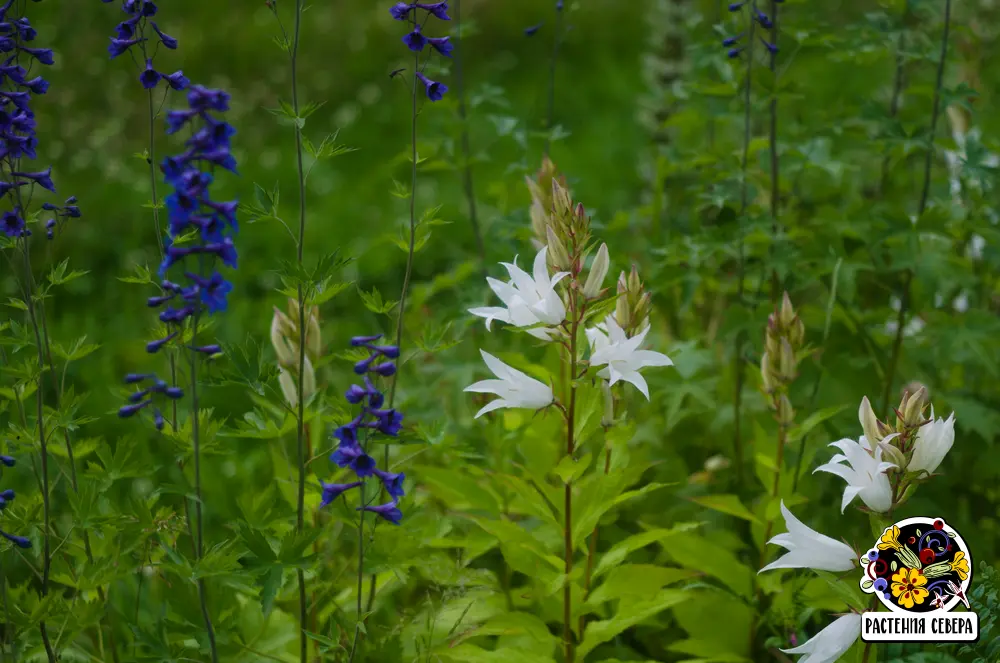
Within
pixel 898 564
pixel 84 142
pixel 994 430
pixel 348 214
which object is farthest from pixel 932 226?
pixel 84 142

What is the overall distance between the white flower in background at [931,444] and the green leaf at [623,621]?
649mm

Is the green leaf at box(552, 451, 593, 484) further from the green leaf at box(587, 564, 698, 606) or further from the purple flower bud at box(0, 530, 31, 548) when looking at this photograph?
the purple flower bud at box(0, 530, 31, 548)

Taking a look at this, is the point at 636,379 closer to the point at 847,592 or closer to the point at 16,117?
the point at 847,592

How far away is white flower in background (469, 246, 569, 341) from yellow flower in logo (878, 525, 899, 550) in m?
0.74

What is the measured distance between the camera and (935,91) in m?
2.79

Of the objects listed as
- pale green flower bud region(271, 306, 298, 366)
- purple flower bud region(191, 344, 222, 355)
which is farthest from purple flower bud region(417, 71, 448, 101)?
pale green flower bud region(271, 306, 298, 366)

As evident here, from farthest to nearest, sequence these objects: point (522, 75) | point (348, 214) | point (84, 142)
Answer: point (522, 75) → point (84, 142) → point (348, 214)

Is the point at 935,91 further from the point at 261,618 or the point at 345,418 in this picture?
the point at 261,618

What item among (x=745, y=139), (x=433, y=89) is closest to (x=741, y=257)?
(x=745, y=139)

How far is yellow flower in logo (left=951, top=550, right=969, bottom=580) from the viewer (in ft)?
5.88

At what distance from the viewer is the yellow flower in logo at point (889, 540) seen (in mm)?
1724

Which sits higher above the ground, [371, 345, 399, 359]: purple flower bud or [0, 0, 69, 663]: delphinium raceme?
[0, 0, 69, 663]: delphinium raceme

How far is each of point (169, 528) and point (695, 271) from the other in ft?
5.83

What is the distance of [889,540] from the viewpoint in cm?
173
